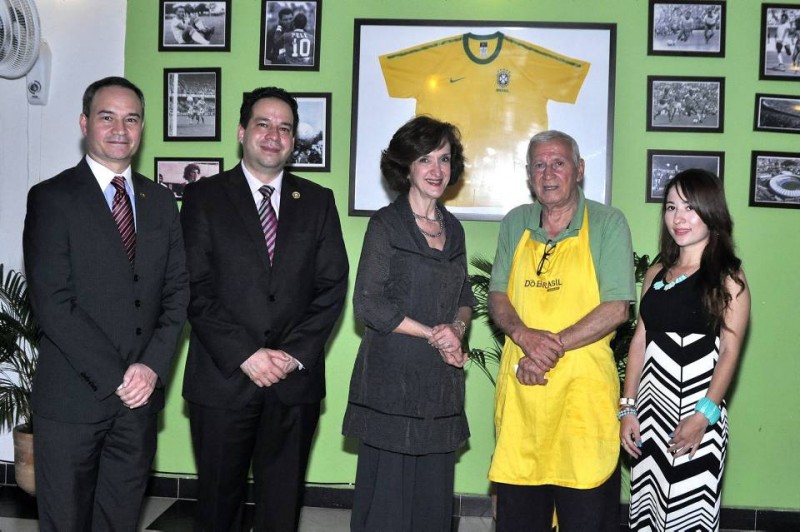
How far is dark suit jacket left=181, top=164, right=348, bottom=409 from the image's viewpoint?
265 cm

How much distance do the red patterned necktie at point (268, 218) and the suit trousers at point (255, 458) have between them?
1.70 ft

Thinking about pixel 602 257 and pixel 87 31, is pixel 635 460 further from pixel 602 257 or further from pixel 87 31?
pixel 87 31

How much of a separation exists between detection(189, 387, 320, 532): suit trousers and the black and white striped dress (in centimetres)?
117

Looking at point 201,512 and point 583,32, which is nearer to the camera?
point 201,512

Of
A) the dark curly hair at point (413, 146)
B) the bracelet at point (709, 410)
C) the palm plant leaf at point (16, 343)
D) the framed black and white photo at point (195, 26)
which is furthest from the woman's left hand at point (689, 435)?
the palm plant leaf at point (16, 343)

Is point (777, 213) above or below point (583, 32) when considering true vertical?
below

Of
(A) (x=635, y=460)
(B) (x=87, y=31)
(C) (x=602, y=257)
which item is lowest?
(A) (x=635, y=460)

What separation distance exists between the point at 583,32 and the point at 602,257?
5.60 ft

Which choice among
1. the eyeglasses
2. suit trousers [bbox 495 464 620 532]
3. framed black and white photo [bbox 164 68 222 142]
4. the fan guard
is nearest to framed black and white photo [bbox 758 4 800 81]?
the eyeglasses

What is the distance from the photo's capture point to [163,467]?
13.7 feet

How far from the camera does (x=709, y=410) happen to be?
8.20 feet

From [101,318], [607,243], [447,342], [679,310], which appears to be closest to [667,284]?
[679,310]

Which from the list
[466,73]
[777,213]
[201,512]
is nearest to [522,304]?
[201,512]

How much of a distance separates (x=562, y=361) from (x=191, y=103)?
98.0 inches
